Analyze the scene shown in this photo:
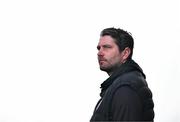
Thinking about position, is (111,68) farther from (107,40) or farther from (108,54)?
(107,40)

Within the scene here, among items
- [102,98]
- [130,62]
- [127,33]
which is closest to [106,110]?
[102,98]

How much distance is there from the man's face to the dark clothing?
0.64 ft

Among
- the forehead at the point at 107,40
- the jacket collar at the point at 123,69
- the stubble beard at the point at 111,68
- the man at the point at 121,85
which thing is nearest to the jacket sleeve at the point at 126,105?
the man at the point at 121,85

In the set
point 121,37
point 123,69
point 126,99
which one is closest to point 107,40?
point 121,37

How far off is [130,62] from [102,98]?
515mm

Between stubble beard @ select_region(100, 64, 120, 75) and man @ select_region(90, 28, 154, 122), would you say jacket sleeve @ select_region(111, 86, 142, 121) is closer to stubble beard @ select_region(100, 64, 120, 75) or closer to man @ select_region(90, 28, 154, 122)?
man @ select_region(90, 28, 154, 122)

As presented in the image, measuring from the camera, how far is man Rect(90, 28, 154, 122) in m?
4.97

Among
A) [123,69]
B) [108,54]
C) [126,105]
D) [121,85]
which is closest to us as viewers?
[126,105]

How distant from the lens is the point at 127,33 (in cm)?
570

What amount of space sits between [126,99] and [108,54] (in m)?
0.82

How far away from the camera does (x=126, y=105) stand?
4922 mm

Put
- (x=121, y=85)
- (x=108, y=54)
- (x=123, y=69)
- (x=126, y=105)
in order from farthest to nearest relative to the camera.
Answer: (x=108, y=54) < (x=123, y=69) < (x=121, y=85) < (x=126, y=105)

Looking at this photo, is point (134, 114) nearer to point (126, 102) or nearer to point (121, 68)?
point (126, 102)

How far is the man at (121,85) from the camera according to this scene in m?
4.97
